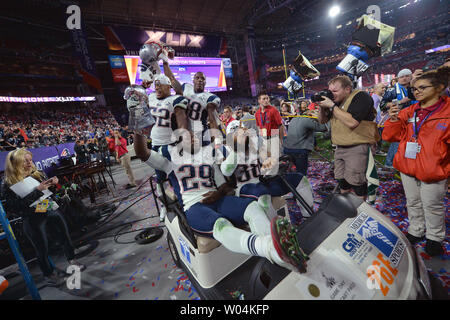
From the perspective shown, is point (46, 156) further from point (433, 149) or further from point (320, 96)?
point (433, 149)

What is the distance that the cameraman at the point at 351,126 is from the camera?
230cm

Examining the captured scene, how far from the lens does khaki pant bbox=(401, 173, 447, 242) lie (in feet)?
6.67

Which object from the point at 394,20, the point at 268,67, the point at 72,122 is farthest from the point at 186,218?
the point at 394,20

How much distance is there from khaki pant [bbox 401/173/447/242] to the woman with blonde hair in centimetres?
440

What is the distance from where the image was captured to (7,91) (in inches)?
819

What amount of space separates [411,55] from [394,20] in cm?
684

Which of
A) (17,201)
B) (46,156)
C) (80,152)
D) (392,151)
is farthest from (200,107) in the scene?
(80,152)

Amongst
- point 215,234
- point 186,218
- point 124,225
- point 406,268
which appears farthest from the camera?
point 124,225

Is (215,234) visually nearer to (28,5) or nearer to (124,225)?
(124,225)

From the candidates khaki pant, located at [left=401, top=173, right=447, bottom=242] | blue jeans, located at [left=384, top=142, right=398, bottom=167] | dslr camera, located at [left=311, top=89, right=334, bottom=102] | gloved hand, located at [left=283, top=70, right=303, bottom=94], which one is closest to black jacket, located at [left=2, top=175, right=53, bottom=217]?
dslr camera, located at [left=311, top=89, right=334, bottom=102]

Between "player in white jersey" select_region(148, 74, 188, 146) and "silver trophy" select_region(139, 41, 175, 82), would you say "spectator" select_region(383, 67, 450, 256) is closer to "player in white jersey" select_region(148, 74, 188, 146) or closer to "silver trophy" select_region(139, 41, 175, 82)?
"player in white jersey" select_region(148, 74, 188, 146)

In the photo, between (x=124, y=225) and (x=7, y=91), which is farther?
(x=7, y=91)

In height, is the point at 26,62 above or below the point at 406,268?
above

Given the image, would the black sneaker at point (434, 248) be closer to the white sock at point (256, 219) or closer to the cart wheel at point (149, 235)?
the white sock at point (256, 219)
